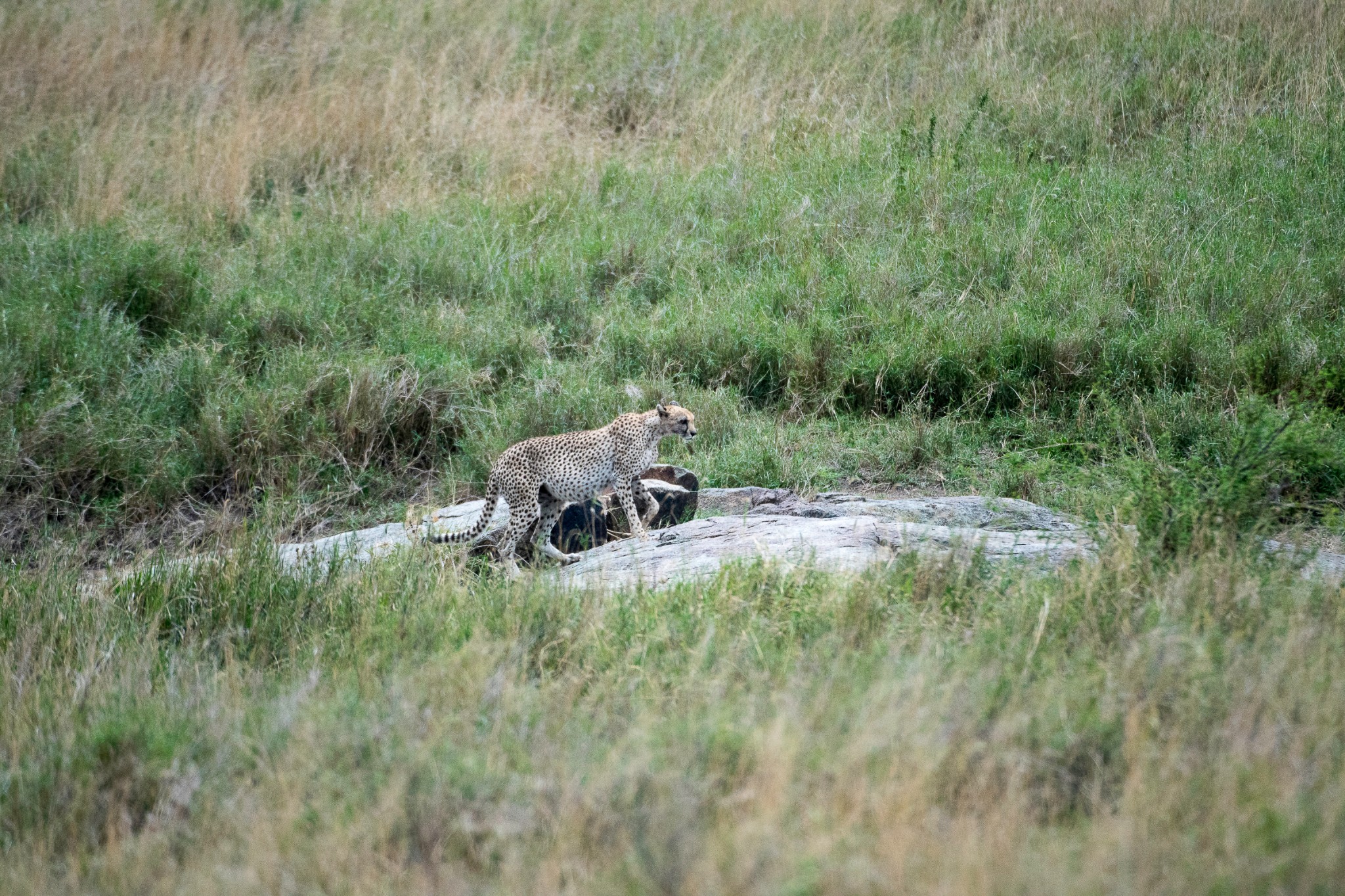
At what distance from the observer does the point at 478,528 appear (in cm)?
666

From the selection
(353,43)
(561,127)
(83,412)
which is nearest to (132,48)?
(353,43)

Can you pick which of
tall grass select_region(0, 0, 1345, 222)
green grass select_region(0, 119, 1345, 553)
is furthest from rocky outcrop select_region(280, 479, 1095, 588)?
tall grass select_region(0, 0, 1345, 222)

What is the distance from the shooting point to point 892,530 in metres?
5.95

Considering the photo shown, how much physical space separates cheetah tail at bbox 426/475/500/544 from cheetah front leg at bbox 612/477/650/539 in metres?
0.67

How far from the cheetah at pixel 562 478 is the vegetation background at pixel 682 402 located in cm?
58

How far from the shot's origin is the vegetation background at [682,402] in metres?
3.40

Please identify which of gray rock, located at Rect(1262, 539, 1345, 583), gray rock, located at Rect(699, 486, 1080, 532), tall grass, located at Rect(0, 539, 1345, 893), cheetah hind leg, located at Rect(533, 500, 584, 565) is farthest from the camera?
cheetah hind leg, located at Rect(533, 500, 584, 565)

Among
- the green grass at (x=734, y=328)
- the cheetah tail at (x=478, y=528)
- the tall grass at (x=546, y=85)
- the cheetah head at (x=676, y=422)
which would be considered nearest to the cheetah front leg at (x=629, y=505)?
the cheetah head at (x=676, y=422)

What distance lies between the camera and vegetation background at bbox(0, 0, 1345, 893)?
3.40 meters

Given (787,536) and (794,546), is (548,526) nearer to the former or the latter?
(787,536)

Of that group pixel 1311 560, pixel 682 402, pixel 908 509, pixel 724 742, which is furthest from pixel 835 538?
pixel 682 402

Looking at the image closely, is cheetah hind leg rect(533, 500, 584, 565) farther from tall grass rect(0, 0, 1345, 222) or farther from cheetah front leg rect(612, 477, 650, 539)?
tall grass rect(0, 0, 1345, 222)

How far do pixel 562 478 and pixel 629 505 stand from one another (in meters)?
0.40

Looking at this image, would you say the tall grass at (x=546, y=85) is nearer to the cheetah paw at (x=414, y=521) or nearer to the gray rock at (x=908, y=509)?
the cheetah paw at (x=414, y=521)
